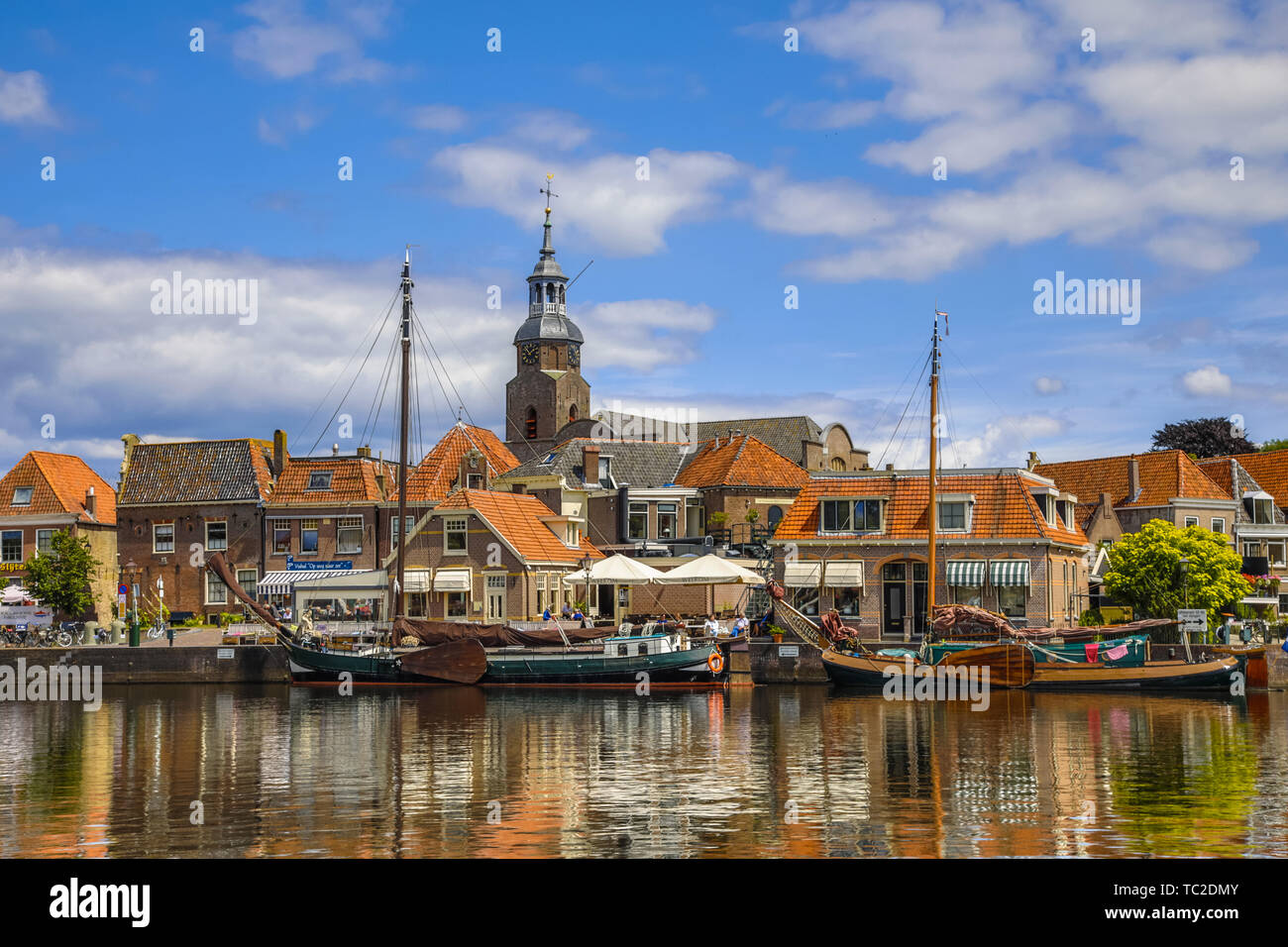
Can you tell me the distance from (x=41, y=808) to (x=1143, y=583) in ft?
154

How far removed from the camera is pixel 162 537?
73000 mm

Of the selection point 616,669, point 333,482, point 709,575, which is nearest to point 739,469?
point 709,575

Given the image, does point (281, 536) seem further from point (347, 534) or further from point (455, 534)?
point (455, 534)

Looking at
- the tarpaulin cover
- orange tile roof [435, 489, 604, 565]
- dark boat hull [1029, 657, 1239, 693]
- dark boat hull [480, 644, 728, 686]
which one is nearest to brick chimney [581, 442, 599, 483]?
orange tile roof [435, 489, 604, 565]

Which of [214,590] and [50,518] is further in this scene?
[50,518]

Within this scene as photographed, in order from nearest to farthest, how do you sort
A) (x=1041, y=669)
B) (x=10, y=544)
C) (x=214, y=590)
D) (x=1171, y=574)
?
1. (x=1041, y=669)
2. (x=1171, y=574)
3. (x=214, y=590)
4. (x=10, y=544)

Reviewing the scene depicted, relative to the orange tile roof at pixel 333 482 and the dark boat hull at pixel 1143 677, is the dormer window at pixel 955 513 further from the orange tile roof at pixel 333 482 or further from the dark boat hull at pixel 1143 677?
the orange tile roof at pixel 333 482

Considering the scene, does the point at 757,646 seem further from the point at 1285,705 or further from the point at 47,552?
the point at 47,552

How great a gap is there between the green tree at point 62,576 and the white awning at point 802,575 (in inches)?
1422

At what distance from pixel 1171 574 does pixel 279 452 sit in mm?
47123

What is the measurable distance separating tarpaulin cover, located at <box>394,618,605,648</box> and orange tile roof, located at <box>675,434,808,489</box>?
24.2 meters

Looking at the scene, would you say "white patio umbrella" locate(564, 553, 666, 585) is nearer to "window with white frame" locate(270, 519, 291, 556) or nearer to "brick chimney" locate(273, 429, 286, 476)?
"window with white frame" locate(270, 519, 291, 556)

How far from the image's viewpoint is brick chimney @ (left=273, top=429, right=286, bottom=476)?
74.9 m
